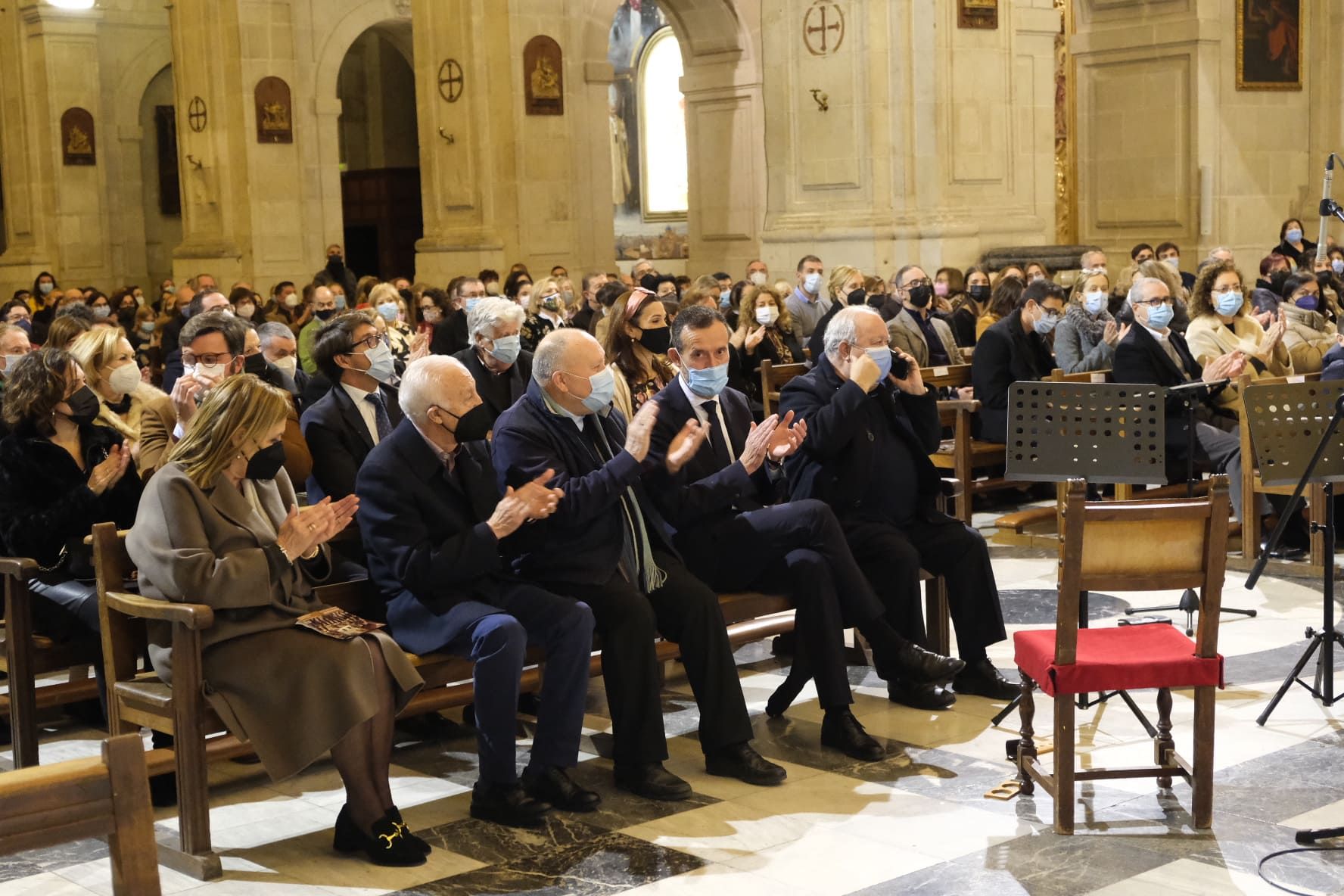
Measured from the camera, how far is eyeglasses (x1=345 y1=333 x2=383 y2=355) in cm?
634

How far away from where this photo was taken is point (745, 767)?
17.9 ft

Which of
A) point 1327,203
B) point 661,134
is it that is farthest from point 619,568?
point 661,134

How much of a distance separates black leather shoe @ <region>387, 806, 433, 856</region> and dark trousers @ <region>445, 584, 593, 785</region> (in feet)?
1.20

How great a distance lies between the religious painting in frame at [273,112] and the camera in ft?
68.6

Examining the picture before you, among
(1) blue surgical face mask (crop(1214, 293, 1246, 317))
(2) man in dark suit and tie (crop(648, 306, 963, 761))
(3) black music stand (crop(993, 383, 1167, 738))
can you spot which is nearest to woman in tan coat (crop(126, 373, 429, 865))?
(2) man in dark suit and tie (crop(648, 306, 963, 761))

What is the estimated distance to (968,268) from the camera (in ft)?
51.0

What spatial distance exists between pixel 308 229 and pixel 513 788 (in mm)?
17181

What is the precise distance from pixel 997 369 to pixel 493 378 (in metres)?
3.44

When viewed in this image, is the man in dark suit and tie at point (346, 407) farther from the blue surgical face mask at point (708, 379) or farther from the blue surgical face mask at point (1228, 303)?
the blue surgical face mask at point (1228, 303)

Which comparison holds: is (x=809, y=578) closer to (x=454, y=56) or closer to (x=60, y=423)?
(x=60, y=423)

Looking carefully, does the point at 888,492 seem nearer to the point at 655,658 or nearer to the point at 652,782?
the point at 655,658

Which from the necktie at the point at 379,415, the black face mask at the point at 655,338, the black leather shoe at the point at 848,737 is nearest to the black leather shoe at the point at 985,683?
the black leather shoe at the point at 848,737

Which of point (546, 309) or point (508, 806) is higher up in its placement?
point (546, 309)

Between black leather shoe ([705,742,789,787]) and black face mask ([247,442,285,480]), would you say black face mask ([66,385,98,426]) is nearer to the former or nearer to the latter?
black face mask ([247,442,285,480])
